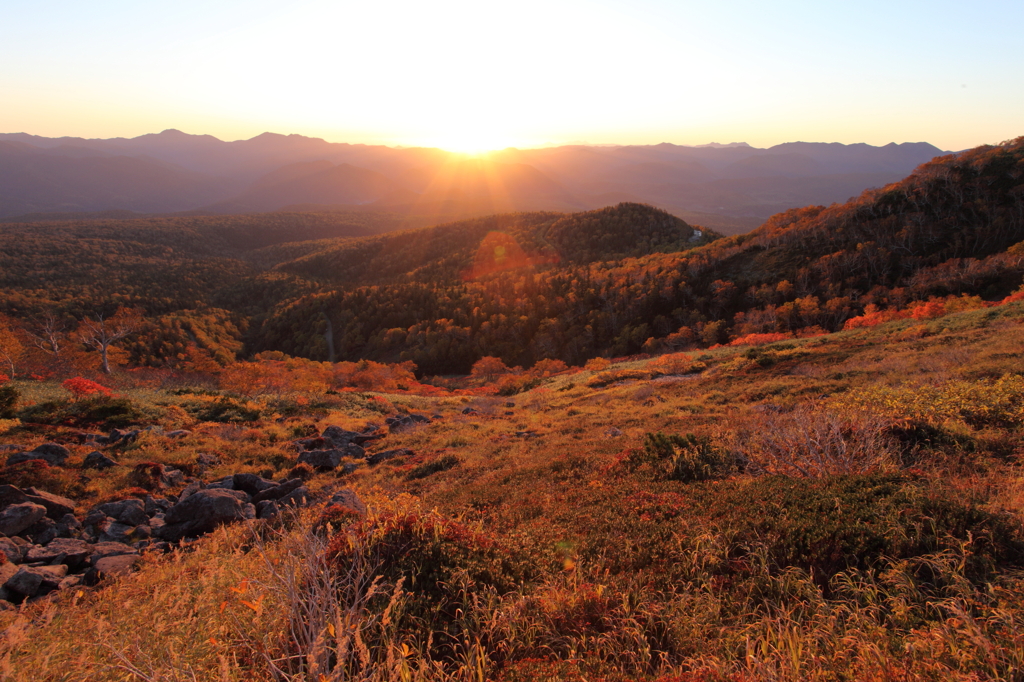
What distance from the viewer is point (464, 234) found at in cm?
13350

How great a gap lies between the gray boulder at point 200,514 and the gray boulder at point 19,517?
71.0 inches

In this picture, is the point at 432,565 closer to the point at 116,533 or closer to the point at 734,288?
the point at 116,533

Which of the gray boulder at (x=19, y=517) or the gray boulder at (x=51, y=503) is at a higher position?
the gray boulder at (x=19, y=517)

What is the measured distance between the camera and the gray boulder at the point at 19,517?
687cm

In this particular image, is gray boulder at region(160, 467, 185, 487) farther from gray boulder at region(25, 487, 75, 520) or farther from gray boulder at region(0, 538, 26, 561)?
gray boulder at region(0, 538, 26, 561)

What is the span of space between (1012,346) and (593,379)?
16.8 meters

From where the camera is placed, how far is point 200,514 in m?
8.03

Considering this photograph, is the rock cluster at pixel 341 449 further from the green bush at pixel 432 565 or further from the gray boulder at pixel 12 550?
the green bush at pixel 432 565

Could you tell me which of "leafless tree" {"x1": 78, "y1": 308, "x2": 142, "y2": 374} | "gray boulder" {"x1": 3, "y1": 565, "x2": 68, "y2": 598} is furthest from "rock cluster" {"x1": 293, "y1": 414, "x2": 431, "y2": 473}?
"leafless tree" {"x1": 78, "y1": 308, "x2": 142, "y2": 374}

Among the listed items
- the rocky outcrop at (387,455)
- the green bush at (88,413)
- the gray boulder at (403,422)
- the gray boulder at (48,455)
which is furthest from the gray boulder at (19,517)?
the gray boulder at (403,422)

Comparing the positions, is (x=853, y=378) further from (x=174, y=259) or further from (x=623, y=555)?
(x=174, y=259)

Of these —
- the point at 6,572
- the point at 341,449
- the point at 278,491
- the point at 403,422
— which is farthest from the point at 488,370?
the point at 6,572

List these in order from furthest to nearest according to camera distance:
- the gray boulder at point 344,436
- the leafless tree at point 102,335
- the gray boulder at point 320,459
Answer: the leafless tree at point 102,335, the gray boulder at point 344,436, the gray boulder at point 320,459

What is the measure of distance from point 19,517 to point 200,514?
2544mm
